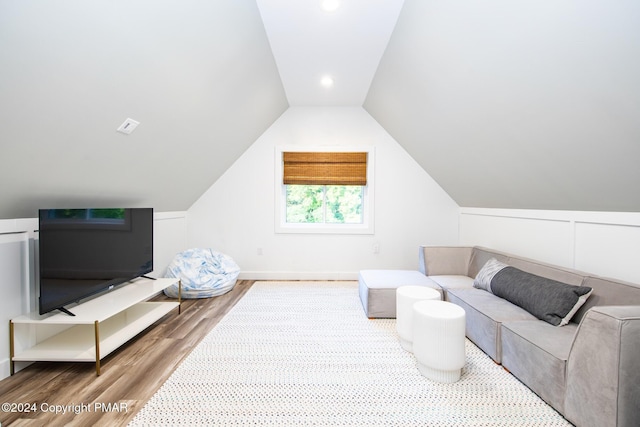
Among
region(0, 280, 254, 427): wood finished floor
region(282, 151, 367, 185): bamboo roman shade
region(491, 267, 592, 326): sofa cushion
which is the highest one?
region(282, 151, 367, 185): bamboo roman shade

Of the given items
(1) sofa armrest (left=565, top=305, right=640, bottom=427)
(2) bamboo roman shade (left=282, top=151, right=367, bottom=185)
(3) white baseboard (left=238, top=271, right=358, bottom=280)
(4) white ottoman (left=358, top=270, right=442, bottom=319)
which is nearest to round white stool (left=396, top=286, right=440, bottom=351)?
(4) white ottoman (left=358, top=270, right=442, bottom=319)

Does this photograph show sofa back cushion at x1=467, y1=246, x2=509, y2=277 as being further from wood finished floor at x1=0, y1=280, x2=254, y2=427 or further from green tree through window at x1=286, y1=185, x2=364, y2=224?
wood finished floor at x1=0, y1=280, x2=254, y2=427

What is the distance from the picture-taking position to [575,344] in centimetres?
148

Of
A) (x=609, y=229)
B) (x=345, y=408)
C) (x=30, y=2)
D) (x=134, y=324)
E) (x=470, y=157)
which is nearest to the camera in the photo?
(x=30, y=2)

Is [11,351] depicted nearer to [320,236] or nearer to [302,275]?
[302,275]

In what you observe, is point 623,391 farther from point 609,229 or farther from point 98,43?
point 98,43

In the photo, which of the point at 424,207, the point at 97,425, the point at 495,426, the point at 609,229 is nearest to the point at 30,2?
the point at 97,425

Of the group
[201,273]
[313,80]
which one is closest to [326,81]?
[313,80]

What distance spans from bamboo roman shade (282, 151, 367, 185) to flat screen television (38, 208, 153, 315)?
210 centimetres

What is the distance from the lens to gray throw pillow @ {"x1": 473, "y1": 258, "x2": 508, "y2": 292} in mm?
2705

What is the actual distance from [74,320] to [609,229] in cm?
396

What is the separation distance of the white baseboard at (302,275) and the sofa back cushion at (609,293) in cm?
276

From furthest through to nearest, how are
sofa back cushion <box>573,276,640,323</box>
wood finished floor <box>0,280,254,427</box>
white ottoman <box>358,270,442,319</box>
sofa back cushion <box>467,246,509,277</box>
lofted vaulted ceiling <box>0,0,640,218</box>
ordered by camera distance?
sofa back cushion <box>467,246,509,277</box>
white ottoman <box>358,270,442,319</box>
sofa back cushion <box>573,276,640,323</box>
wood finished floor <box>0,280,254,427</box>
lofted vaulted ceiling <box>0,0,640,218</box>

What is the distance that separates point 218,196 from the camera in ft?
14.4
